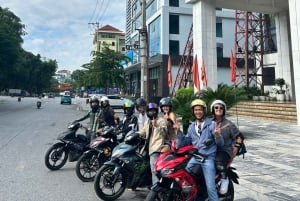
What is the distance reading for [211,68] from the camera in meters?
17.6

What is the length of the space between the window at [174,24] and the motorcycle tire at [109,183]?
33.8m

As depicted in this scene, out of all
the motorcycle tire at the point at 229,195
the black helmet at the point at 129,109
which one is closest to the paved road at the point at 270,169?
the motorcycle tire at the point at 229,195

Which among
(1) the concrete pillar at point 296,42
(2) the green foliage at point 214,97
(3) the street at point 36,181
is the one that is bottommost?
(3) the street at point 36,181

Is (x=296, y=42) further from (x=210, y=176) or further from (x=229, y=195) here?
(x=210, y=176)

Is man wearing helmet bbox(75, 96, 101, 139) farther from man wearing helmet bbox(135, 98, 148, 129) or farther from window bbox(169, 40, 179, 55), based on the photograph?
window bbox(169, 40, 179, 55)

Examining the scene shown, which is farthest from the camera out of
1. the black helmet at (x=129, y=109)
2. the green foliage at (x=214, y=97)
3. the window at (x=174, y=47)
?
the window at (x=174, y=47)

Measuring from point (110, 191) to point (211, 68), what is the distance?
45.7 ft

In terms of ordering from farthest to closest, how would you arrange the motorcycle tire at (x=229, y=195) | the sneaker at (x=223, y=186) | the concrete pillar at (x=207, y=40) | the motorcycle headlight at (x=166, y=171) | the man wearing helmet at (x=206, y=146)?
1. the concrete pillar at (x=207, y=40)
2. the motorcycle tire at (x=229, y=195)
3. the sneaker at (x=223, y=186)
4. the man wearing helmet at (x=206, y=146)
5. the motorcycle headlight at (x=166, y=171)

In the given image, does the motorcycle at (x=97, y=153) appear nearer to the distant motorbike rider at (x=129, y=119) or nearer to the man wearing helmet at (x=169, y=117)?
the distant motorbike rider at (x=129, y=119)

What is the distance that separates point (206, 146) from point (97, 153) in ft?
9.11

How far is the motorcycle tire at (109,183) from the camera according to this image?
4.52 metres

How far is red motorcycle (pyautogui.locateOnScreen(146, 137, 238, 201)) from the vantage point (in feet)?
11.3

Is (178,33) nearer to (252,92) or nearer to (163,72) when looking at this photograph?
(163,72)

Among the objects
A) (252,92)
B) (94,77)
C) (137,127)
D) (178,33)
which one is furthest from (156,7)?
(137,127)
